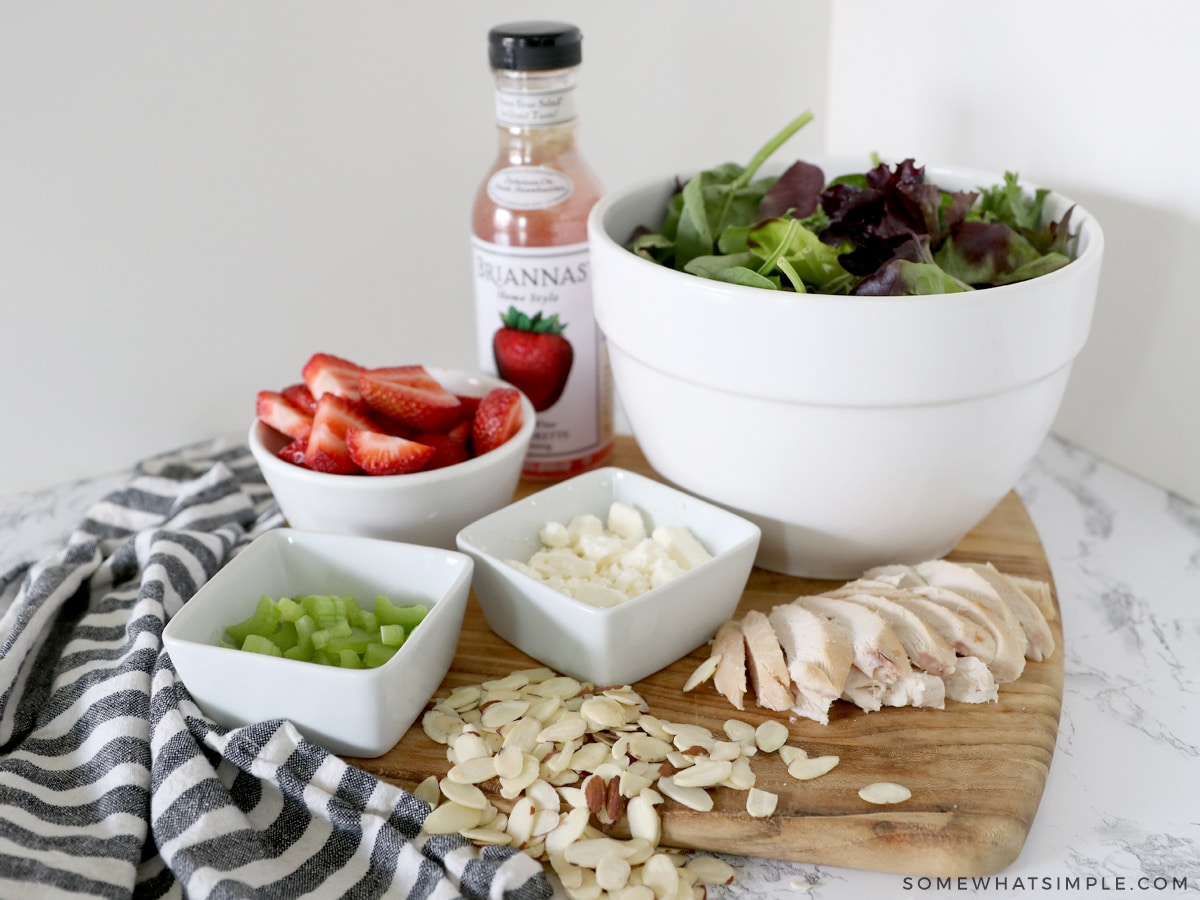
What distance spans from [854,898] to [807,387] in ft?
1.28

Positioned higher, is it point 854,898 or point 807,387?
point 807,387

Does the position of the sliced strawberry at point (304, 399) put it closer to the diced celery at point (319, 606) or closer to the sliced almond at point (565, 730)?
the diced celery at point (319, 606)

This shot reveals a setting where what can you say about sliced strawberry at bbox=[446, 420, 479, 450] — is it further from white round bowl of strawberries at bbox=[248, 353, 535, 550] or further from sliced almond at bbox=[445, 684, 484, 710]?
sliced almond at bbox=[445, 684, 484, 710]

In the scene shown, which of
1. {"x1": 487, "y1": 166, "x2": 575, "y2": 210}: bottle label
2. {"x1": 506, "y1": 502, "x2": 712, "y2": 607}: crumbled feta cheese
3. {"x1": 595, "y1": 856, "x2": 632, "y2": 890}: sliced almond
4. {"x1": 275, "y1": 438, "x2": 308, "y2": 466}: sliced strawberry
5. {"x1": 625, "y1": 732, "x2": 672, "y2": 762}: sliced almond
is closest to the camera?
{"x1": 595, "y1": 856, "x2": 632, "y2": 890}: sliced almond

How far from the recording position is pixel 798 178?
1179mm

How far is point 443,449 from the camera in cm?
109

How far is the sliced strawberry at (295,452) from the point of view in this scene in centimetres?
108

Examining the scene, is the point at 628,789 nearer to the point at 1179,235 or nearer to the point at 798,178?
the point at 798,178

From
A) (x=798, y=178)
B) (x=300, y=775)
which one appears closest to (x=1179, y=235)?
(x=798, y=178)

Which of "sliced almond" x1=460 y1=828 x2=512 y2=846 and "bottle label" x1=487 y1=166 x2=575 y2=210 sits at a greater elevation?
"bottle label" x1=487 y1=166 x2=575 y2=210

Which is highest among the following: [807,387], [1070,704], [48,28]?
[48,28]

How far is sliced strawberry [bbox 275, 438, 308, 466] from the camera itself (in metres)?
1.08

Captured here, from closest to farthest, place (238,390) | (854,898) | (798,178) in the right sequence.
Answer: (854,898) < (798,178) < (238,390)

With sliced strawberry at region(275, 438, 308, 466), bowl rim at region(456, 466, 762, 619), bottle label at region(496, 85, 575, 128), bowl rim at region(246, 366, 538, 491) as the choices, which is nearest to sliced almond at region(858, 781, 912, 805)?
bowl rim at region(456, 466, 762, 619)
